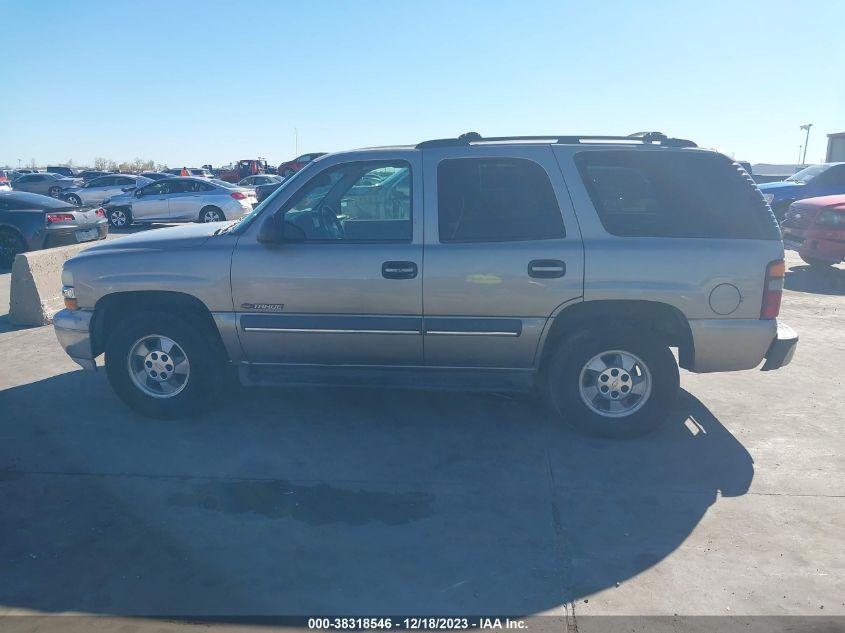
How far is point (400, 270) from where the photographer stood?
5.02 meters

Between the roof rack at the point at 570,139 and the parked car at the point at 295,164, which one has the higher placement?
the roof rack at the point at 570,139

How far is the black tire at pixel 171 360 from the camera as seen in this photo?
5355 millimetres

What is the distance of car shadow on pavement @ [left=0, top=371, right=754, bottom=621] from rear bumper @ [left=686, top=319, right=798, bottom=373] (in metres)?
0.62

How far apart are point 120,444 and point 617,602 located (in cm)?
351

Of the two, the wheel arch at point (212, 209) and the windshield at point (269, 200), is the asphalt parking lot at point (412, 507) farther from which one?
the wheel arch at point (212, 209)

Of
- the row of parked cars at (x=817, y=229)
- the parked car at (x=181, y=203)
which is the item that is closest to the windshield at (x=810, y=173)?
the row of parked cars at (x=817, y=229)

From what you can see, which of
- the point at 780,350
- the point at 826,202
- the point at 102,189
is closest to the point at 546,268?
the point at 780,350

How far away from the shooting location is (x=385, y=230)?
523 cm

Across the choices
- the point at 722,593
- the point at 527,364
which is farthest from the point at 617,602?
the point at 527,364

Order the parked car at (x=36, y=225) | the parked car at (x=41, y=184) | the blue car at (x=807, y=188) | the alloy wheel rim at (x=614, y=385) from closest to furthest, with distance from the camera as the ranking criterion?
the alloy wheel rim at (x=614, y=385) → the parked car at (x=36, y=225) → the blue car at (x=807, y=188) → the parked car at (x=41, y=184)

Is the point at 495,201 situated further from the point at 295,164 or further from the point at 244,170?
the point at 244,170

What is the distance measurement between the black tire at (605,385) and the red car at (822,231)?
7967mm

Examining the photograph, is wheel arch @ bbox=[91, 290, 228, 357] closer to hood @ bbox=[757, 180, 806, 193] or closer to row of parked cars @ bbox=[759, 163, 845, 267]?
row of parked cars @ bbox=[759, 163, 845, 267]

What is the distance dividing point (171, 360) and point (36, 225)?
27.3ft
